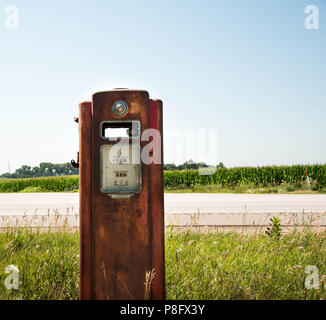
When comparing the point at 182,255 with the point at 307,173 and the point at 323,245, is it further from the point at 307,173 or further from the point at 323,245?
the point at 307,173

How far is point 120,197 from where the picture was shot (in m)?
2.24

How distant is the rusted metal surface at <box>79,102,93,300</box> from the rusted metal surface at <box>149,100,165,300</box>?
0.45m

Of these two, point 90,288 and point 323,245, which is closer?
point 90,288

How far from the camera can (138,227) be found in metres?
2.25

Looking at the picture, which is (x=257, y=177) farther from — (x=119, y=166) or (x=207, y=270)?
Result: (x=119, y=166)

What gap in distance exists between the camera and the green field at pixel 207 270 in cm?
275

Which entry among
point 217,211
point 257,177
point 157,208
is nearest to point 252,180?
point 257,177

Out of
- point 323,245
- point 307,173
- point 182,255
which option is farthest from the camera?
point 307,173

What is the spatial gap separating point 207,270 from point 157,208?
1.20 m

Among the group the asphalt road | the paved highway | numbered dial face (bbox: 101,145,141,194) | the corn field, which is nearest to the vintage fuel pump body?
numbered dial face (bbox: 101,145,141,194)

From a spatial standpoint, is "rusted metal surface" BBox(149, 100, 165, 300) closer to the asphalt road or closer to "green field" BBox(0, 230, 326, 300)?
"green field" BBox(0, 230, 326, 300)

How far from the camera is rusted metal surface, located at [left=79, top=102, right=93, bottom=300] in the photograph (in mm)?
2291

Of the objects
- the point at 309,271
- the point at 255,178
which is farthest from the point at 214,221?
the point at 255,178
